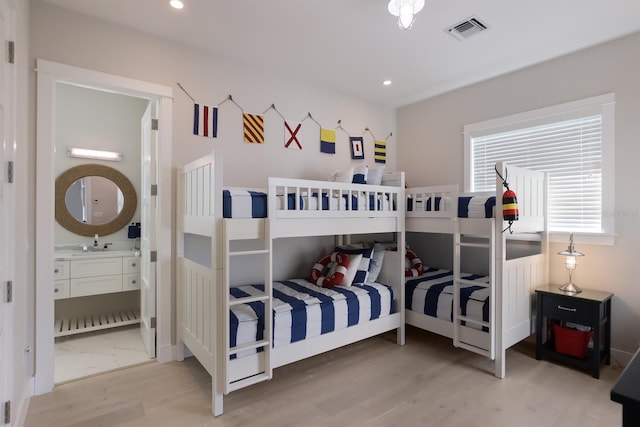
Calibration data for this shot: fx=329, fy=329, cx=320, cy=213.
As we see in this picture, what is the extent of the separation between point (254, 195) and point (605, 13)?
2.78 m

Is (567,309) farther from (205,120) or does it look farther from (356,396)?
(205,120)

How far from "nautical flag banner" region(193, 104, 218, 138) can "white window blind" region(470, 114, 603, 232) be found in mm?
2833

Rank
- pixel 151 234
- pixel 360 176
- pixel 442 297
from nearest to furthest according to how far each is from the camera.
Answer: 1. pixel 151 234
2. pixel 442 297
3. pixel 360 176

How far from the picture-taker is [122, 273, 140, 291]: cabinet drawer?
3.46 metres

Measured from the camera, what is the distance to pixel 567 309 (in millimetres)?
2604

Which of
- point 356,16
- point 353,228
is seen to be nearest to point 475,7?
point 356,16

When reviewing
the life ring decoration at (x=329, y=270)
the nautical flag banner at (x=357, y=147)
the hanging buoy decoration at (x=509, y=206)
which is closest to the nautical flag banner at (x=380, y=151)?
the nautical flag banner at (x=357, y=147)

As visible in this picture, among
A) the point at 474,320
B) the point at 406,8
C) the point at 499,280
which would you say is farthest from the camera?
the point at 474,320

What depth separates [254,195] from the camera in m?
2.22

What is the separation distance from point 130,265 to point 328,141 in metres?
2.52

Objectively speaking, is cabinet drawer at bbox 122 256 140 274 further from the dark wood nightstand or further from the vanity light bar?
the dark wood nightstand

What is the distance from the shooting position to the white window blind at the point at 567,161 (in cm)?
280

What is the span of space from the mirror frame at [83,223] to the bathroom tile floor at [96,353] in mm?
1118

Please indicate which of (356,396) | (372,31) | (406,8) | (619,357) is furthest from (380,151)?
(619,357)
